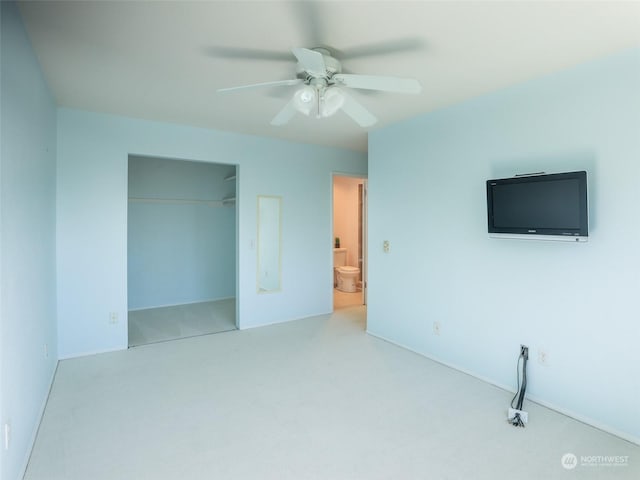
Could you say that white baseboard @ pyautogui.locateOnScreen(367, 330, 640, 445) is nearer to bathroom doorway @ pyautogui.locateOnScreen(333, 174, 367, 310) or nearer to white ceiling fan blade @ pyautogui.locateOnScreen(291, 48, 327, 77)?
white ceiling fan blade @ pyautogui.locateOnScreen(291, 48, 327, 77)

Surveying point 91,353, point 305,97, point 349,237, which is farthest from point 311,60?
point 349,237

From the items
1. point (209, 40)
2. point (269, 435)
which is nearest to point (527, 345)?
point (269, 435)

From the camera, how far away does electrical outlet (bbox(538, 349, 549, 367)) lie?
263 centimetres

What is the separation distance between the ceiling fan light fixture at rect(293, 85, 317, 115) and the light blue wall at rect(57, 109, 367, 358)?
7.47 feet

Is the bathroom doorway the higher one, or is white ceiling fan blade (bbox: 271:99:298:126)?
white ceiling fan blade (bbox: 271:99:298:126)

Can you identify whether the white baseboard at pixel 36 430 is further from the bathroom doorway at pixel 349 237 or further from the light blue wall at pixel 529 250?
the bathroom doorway at pixel 349 237

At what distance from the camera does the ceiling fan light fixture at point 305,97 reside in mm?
2176

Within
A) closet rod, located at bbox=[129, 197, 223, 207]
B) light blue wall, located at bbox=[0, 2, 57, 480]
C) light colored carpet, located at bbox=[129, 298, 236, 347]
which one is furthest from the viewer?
closet rod, located at bbox=[129, 197, 223, 207]

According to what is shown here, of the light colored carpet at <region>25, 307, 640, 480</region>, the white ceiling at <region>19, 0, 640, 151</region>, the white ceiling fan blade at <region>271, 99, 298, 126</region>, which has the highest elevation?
the white ceiling at <region>19, 0, 640, 151</region>

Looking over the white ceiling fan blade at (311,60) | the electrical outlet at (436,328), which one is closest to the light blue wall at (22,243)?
the white ceiling fan blade at (311,60)

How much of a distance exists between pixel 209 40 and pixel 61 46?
0.97m

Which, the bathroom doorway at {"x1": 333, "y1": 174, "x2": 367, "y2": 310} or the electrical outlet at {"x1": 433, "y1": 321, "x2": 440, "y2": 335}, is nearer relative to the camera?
the electrical outlet at {"x1": 433, "y1": 321, "x2": 440, "y2": 335}

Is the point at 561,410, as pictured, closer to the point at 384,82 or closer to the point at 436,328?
the point at 436,328

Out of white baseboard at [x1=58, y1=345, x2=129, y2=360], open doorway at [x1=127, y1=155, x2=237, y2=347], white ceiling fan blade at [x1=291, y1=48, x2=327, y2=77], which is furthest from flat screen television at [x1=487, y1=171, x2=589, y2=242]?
white baseboard at [x1=58, y1=345, x2=129, y2=360]
